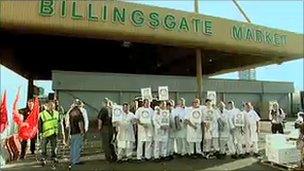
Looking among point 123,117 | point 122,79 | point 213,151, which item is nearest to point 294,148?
point 213,151

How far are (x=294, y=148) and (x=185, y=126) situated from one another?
3.31 m

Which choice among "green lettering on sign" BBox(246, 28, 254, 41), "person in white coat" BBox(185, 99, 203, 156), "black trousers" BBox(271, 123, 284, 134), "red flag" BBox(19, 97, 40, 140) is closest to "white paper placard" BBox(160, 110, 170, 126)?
"person in white coat" BBox(185, 99, 203, 156)

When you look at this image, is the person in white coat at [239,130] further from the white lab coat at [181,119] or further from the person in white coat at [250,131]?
the white lab coat at [181,119]

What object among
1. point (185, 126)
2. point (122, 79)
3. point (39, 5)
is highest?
point (39, 5)

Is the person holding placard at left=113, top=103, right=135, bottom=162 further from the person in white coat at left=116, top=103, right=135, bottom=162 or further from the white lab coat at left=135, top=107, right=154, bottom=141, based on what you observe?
the white lab coat at left=135, top=107, right=154, bottom=141

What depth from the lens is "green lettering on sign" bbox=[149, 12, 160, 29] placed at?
1568 centimetres

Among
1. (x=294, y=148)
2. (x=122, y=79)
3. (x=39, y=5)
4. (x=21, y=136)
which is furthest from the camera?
(x=122, y=79)

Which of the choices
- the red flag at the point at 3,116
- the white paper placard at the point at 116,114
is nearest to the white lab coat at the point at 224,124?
the white paper placard at the point at 116,114

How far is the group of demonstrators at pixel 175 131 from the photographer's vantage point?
12016 mm

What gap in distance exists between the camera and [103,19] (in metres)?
14.9

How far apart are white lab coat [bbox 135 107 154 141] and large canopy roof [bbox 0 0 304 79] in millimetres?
4310

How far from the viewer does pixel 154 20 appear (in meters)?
15.8

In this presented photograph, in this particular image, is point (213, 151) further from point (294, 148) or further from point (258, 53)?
point (258, 53)

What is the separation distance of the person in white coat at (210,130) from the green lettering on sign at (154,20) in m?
4.48
